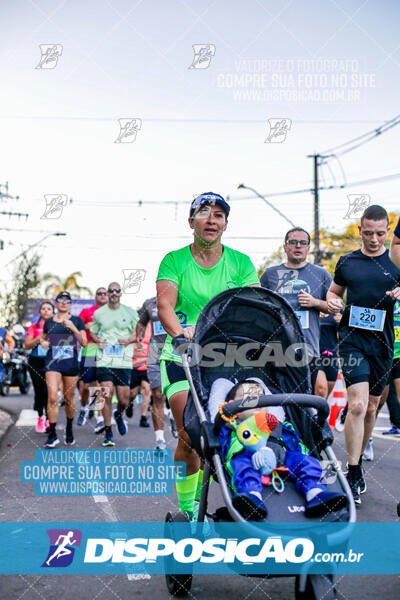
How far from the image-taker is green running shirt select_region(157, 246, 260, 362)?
4168 millimetres

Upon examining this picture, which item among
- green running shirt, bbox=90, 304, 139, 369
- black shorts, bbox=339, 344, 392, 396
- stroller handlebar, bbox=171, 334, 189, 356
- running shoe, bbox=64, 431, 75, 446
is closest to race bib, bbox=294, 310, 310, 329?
black shorts, bbox=339, 344, 392, 396

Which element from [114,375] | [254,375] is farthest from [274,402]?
[114,375]

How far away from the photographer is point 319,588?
8.68 feet

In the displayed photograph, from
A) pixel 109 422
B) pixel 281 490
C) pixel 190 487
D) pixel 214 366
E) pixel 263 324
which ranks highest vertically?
pixel 263 324

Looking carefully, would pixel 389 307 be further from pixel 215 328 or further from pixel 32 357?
pixel 32 357

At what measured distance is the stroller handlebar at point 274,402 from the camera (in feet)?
9.86

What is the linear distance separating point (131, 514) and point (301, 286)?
9.14ft

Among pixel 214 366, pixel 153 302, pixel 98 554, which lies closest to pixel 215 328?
pixel 214 366

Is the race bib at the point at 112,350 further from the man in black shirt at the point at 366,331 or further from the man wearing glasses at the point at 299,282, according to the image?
the man in black shirt at the point at 366,331

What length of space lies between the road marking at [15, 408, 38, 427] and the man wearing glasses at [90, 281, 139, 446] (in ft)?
6.72

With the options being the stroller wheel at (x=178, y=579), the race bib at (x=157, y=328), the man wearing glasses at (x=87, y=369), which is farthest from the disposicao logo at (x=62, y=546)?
the man wearing glasses at (x=87, y=369)

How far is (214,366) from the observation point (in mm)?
3854

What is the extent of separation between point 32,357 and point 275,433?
6.48 metres

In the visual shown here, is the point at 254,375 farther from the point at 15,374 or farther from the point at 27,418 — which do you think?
the point at 15,374
